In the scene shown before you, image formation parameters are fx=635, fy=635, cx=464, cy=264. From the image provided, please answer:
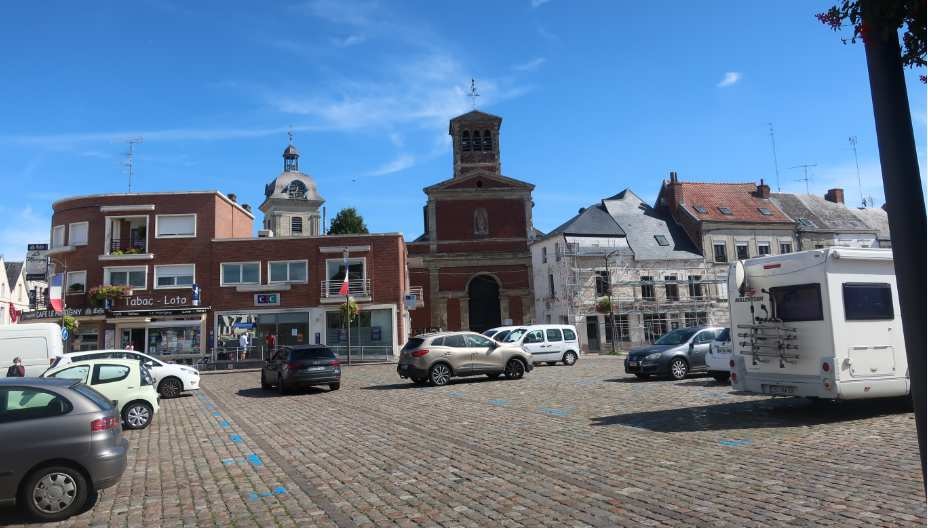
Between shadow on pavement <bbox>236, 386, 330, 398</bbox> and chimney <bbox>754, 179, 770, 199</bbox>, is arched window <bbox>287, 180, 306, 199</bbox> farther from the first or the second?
shadow on pavement <bbox>236, 386, 330, 398</bbox>

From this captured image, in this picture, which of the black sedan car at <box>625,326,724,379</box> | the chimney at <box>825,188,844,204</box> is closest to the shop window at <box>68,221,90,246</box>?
the black sedan car at <box>625,326,724,379</box>

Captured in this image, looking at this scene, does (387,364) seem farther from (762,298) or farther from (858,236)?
(858,236)

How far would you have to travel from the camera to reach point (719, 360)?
17.0 metres

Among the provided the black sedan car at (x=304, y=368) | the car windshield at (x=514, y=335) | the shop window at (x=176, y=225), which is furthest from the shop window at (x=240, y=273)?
the black sedan car at (x=304, y=368)

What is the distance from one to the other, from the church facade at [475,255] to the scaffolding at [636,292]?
609 centimetres

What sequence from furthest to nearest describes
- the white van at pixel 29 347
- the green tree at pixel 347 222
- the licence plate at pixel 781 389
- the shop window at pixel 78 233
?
the green tree at pixel 347 222
the shop window at pixel 78 233
the white van at pixel 29 347
the licence plate at pixel 781 389

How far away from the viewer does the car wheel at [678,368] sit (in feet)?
61.6

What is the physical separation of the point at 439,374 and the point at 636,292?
33.4 meters

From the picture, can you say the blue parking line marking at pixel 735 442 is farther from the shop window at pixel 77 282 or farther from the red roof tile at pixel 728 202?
the red roof tile at pixel 728 202

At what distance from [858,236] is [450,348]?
48411 millimetres

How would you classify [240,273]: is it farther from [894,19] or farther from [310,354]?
[894,19]

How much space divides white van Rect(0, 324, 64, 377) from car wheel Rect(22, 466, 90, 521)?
44.2ft

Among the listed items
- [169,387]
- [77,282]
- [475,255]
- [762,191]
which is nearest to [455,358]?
[169,387]

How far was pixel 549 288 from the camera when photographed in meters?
52.2
